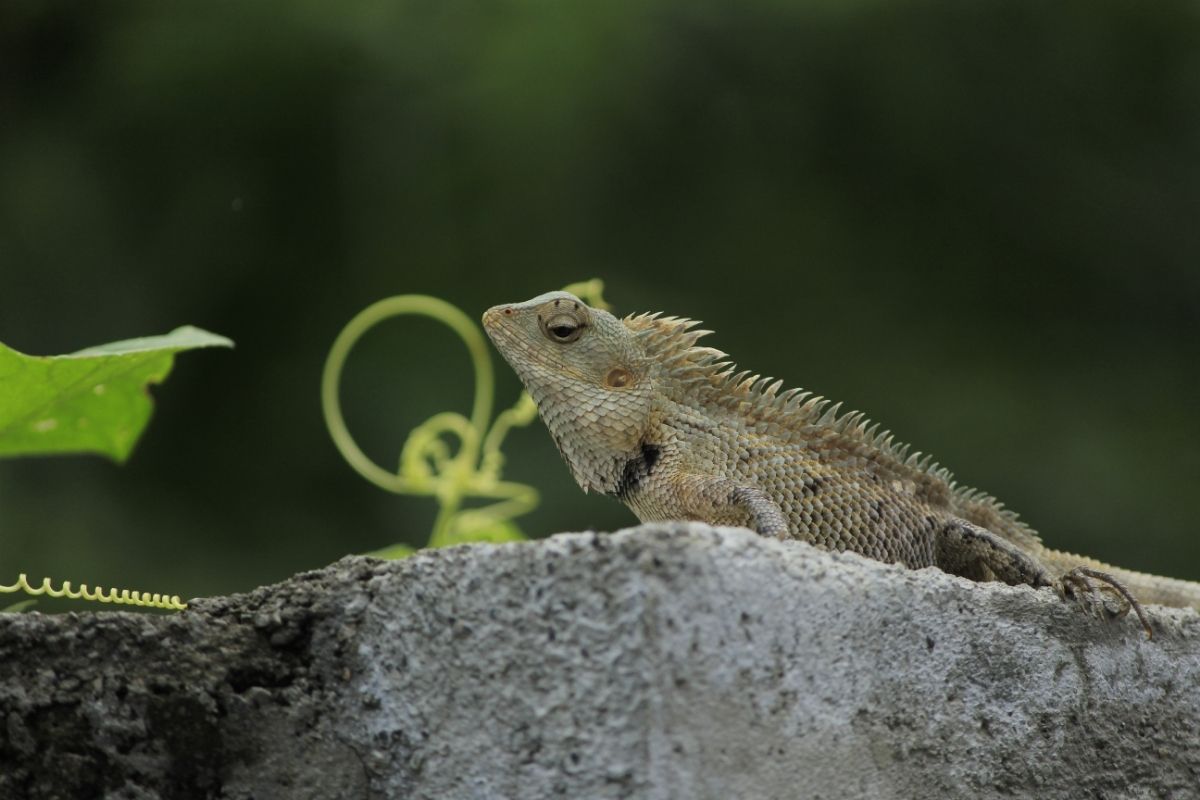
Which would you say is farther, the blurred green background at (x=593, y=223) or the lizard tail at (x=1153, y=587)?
the blurred green background at (x=593, y=223)

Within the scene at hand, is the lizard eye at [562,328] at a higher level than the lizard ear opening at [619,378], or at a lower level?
higher

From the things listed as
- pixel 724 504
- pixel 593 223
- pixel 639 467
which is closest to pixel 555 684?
pixel 724 504

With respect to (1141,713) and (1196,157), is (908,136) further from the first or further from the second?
(1141,713)

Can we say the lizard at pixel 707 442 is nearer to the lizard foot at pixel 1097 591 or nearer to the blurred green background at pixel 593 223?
the lizard foot at pixel 1097 591

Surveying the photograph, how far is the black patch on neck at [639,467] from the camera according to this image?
164 cm

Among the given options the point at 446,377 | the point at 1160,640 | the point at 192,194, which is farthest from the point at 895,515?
the point at 192,194

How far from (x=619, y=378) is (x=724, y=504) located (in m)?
0.25

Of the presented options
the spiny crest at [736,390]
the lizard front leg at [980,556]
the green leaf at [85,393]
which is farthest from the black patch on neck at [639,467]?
the green leaf at [85,393]

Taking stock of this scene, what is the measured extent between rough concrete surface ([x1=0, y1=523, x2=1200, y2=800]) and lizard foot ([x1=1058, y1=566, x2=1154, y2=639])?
157 millimetres

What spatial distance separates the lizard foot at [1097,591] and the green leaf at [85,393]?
1.16 m

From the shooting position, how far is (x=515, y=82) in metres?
4.38

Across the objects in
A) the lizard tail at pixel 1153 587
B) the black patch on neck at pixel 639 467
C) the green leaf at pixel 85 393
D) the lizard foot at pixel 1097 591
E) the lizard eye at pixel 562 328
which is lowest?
the green leaf at pixel 85 393

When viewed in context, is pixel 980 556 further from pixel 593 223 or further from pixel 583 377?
pixel 593 223

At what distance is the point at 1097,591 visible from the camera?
154 centimetres
